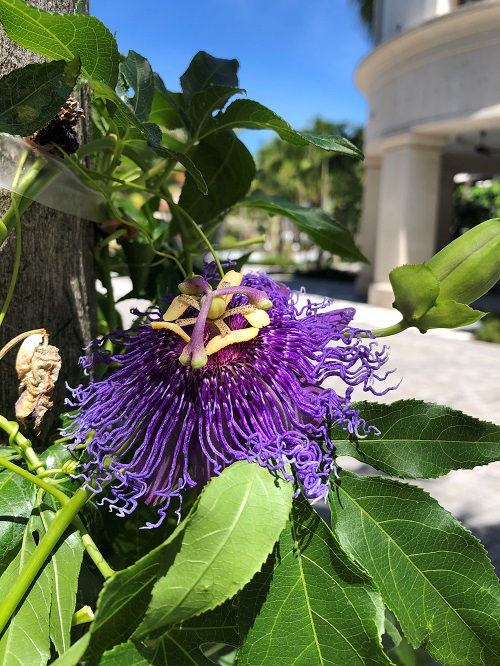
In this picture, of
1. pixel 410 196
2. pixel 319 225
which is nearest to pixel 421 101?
pixel 410 196

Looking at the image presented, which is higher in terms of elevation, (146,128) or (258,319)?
(146,128)

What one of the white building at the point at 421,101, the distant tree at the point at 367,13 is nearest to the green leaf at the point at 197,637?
the white building at the point at 421,101

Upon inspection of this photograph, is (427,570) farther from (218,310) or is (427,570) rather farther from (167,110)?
(167,110)

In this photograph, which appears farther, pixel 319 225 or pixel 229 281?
pixel 319 225

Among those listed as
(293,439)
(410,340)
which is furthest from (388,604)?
(410,340)

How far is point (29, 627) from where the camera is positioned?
1.21 feet

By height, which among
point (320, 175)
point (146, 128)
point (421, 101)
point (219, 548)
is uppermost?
point (320, 175)

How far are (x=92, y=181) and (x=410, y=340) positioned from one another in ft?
19.0

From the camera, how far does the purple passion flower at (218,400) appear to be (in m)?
0.38

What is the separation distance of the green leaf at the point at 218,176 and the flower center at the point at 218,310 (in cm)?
20

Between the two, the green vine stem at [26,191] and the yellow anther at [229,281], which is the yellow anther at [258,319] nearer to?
the yellow anther at [229,281]

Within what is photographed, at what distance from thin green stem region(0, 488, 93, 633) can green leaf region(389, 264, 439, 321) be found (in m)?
0.26

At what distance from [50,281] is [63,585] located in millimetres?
251

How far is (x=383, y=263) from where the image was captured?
280 inches
